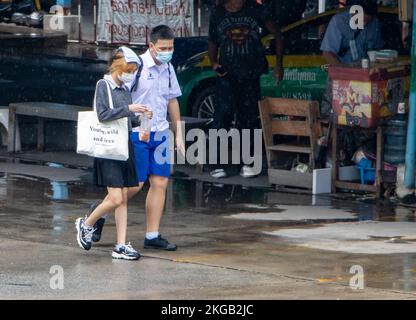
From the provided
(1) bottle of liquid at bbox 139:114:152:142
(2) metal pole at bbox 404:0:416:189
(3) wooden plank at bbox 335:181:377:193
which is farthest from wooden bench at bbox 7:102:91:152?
(1) bottle of liquid at bbox 139:114:152:142

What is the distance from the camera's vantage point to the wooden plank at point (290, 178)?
1360cm

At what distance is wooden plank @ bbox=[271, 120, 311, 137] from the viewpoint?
13.6m

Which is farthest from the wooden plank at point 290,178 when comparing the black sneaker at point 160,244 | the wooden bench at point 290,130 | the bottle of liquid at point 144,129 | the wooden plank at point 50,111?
the bottle of liquid at point 144,129

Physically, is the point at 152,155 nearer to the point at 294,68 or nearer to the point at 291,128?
the point at 291,128

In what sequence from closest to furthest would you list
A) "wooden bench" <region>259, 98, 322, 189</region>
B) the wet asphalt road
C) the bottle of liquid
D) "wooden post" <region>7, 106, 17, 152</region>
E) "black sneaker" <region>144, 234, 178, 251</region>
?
the wet asphalt road < the bottle of liquid < "black sneaker" <region>144, 234, 178, 251</region> < "wooden bench" <region>259, 98, 322, 189</region> < "wooden post" <region>7, 106, 17, 152</region>

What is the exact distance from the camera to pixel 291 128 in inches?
541

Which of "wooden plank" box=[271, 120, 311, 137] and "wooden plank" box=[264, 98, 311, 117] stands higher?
"wooden plank" box=[264, 98, 311, 117]

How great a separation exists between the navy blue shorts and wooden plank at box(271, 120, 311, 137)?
12.5 ft

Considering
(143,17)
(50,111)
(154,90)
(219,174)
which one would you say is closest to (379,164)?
(219,174)

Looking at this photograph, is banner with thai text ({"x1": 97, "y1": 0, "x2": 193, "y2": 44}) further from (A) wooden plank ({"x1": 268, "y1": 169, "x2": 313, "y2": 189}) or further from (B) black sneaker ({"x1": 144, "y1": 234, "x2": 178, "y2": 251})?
(B) black sneaker ({"x1": 144, "y1": 234, "x2": 178, "y2": 251})

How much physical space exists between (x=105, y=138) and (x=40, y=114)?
20.8ft

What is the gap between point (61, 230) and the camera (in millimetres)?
10992

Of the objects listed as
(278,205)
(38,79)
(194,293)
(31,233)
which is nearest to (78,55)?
(38,79)

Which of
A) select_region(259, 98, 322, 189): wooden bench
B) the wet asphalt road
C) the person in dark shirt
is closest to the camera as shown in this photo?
the wet asphalt road
